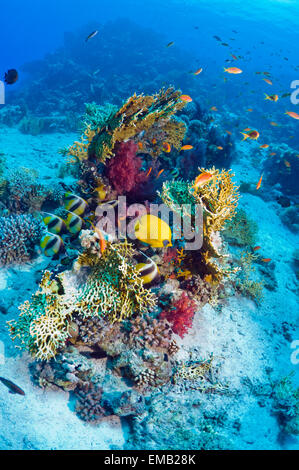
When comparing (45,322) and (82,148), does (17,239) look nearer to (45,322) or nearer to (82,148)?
(45,322)

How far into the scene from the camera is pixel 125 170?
501cm

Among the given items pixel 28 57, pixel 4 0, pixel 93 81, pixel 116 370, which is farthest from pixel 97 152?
pixel 4 0

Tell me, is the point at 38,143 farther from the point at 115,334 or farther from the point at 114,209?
the point at 115,334

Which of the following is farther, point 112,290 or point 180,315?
point 180,315

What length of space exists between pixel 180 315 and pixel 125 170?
9.66 ft

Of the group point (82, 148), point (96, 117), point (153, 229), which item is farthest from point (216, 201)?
point (96, 117)

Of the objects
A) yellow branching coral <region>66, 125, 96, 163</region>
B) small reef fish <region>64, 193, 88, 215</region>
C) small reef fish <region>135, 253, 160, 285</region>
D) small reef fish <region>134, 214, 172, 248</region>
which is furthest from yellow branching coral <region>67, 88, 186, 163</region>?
small reef fish <region>135, 253, 160, 285</region>

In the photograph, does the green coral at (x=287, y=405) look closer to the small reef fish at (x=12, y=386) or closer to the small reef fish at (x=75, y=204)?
the small reef fish at (x=12, y=386)

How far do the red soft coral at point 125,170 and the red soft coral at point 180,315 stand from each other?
245cm

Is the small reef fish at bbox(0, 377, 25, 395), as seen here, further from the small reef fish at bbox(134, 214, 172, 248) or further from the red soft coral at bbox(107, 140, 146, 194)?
the red soft coral at bbox(107, 140, 146, 194)

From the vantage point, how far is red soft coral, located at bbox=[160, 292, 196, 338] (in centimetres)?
390

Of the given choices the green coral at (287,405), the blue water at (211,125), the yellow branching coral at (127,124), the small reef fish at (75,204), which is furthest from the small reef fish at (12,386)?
the yellow branching coral at (127,124)

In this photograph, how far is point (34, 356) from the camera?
3.46 meters

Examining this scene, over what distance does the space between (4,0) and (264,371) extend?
147 m
